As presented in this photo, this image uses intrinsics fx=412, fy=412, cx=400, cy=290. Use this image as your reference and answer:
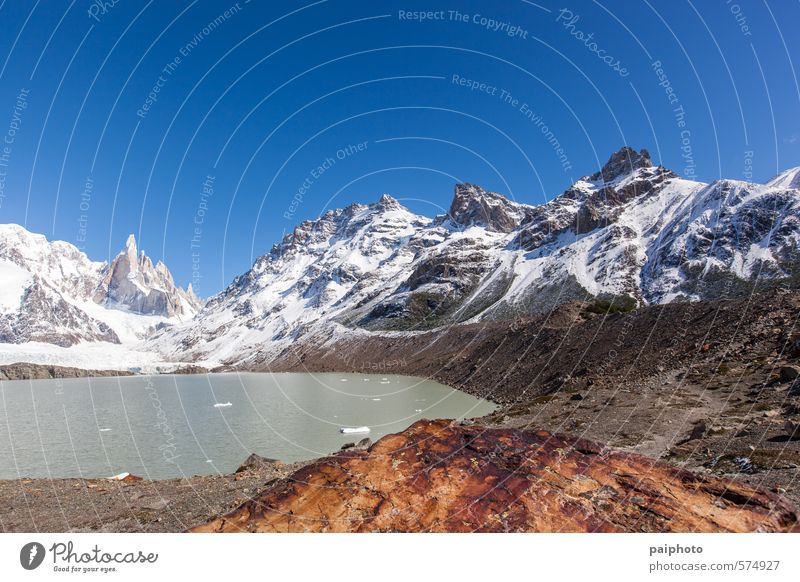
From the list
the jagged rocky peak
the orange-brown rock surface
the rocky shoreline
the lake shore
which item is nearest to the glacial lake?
the lake shore

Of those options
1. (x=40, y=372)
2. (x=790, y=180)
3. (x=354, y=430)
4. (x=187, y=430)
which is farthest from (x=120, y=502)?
(x=790, y=180)

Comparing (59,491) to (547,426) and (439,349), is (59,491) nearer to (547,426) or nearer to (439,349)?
(547,426)

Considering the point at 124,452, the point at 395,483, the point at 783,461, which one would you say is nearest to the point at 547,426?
the point at 783,461

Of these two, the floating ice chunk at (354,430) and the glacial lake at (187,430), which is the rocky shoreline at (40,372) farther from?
the floating ice chunk at (354,430)

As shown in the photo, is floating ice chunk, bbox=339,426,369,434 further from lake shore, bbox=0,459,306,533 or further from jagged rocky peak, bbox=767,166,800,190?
jagged rocky peak, bbox=767,166,800,190

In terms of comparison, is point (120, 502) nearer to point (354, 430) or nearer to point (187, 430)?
point (354, 430)
